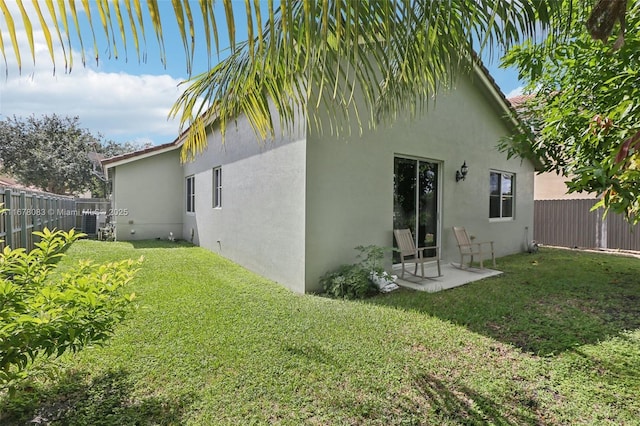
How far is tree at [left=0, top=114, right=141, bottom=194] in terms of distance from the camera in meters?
28.6

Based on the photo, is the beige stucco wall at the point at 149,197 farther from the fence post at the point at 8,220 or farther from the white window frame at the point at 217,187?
the fence post at the point at 8,220

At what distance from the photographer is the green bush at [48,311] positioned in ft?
6.71

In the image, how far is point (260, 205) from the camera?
7656 mm

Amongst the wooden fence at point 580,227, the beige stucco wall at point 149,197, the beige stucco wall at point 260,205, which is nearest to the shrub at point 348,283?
the beige stucco wall at point 260,205

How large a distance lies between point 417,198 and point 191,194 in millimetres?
9430

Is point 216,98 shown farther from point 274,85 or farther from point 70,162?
point 70,162

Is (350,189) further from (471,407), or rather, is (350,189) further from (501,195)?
(501,195)

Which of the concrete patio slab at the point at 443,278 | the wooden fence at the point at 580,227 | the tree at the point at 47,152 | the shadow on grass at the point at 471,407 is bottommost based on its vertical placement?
the shadow on grass at the point at 471,407

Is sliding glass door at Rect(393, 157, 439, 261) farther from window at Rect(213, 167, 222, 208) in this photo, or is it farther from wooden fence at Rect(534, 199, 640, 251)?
wooden fence at Rect(534, 199, 640, 251)

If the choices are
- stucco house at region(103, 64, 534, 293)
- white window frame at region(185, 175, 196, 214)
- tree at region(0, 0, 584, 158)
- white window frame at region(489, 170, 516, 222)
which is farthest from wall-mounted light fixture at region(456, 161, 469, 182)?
white window frame at region(185, 175, 196, 214)

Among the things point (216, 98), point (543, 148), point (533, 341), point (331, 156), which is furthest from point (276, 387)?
point (543, 148)

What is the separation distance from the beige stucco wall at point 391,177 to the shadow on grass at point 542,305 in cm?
140

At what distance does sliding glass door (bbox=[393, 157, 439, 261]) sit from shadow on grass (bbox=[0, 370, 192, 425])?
5.90 m

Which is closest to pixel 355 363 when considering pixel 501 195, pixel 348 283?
pixel 348 283
